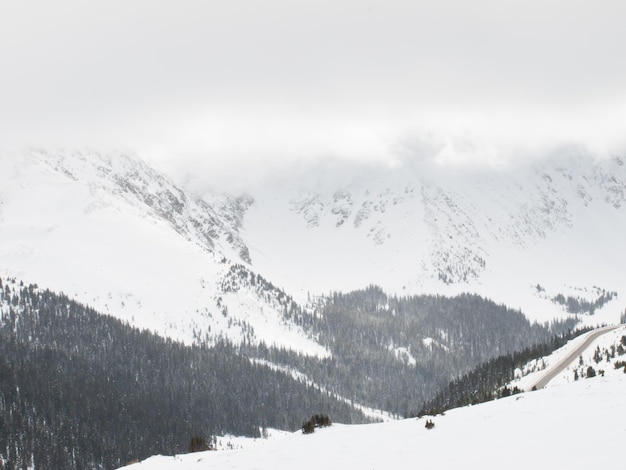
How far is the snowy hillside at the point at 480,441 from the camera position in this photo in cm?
2472

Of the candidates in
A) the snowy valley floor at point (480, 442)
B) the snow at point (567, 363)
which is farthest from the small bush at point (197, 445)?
the snow at point (567, 363)

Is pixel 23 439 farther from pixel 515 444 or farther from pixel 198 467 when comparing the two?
pixel 515 444

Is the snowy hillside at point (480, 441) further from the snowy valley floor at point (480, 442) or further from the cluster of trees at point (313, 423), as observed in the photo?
the cluster of trees at point (313, 423)

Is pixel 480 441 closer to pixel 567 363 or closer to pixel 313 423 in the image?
pixel 313 423

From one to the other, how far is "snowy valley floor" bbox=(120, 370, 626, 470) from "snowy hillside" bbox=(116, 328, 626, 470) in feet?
0.12

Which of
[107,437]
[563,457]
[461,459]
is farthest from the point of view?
[107,437]

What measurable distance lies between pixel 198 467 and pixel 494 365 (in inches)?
5366

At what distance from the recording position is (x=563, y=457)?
23.8m

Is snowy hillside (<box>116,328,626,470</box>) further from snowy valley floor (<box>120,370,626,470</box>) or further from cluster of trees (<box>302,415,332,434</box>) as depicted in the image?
cluster of trees (<box>302,415,332,434</box>)

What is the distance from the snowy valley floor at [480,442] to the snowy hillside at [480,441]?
4 centimetres

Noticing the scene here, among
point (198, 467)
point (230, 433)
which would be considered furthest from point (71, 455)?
point (198, 467)

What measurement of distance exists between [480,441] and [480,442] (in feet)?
0.58

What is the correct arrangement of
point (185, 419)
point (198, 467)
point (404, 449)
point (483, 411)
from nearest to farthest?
point (404, 449) < point (198, 467) < point (483, 411) < point (185, 419)

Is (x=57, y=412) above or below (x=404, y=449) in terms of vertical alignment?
above
